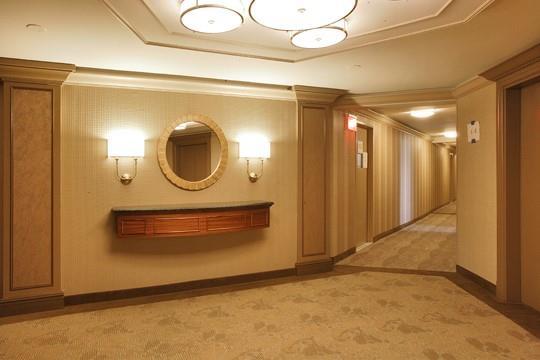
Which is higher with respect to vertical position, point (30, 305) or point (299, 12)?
point (299, 12)

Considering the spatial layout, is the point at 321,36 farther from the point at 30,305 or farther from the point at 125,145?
the point at 30,305

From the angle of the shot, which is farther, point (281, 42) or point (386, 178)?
point (386, 178)

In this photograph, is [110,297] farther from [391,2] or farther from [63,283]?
[391,2]

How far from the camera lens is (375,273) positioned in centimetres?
472

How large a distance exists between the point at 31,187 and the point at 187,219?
155 cm

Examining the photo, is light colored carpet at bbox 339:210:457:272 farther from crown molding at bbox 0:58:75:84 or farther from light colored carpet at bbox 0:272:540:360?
crown molding at bbox 0:58:75:84

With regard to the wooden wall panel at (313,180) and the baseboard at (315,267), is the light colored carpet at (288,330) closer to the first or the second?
the baseboard at (315,267)

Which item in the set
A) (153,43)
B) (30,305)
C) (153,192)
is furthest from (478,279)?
(30,305)

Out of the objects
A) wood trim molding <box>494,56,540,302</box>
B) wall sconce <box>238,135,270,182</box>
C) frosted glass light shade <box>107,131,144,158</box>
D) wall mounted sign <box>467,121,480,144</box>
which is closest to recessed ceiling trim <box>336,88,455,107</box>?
wall mounted sign <box>467,121,480,144</box>

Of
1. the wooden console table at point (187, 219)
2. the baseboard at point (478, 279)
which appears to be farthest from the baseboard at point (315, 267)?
the baseboard at point (478, 279)

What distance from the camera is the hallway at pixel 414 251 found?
16.9ft

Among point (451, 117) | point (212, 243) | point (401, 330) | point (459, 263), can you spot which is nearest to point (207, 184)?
point (212, 243)

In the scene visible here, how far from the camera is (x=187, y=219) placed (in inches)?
147

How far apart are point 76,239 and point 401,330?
3.31 metres
